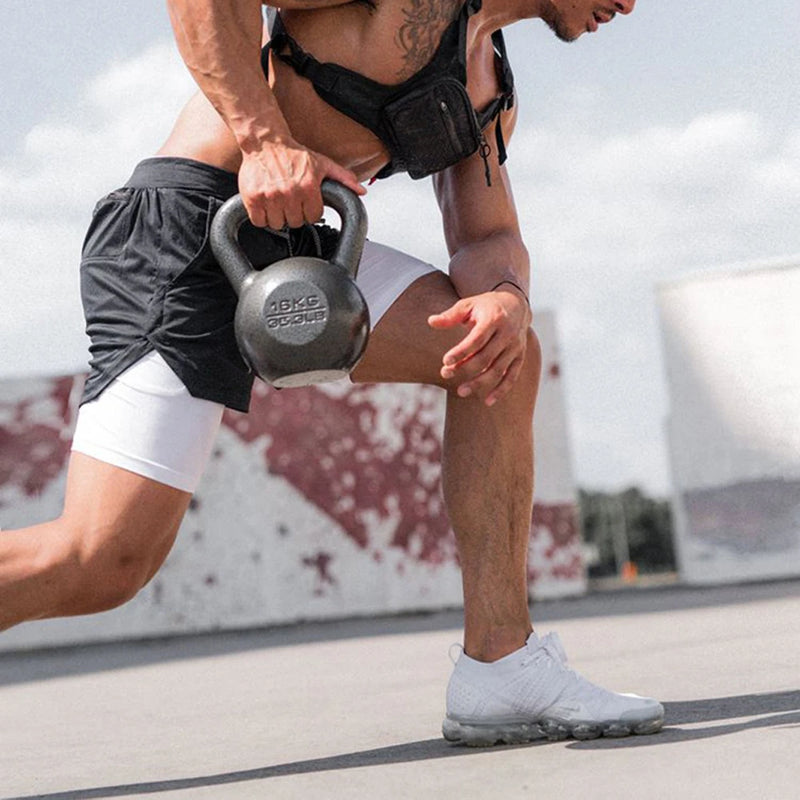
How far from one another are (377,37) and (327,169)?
28 cm

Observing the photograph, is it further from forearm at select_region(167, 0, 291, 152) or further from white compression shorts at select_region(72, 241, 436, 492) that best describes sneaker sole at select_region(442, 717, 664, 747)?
forearm at select_region(167, 0, 291, 152)

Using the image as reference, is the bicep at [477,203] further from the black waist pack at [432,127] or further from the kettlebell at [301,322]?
the kettlebell at [301,322]

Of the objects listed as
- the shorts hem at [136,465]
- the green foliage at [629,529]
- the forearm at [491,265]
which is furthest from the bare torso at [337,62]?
the green foliage at [629,529]

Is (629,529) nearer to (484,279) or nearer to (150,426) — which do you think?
(484,279)

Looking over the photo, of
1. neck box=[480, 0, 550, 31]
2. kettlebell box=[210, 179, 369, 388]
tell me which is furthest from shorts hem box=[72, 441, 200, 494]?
neck box=[480, 0, 550, 31]

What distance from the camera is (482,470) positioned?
7.72ft

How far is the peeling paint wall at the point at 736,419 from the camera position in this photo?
8469mm

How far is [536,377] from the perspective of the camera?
2.38 meters

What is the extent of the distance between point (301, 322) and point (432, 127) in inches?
20.7

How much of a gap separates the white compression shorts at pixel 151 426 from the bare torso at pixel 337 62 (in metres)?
0.40

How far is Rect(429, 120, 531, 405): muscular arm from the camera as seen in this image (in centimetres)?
203

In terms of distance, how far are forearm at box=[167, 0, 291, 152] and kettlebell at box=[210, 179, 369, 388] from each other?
23 centimetres

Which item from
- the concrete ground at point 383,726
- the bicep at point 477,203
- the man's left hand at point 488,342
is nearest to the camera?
the concrete ground at point 383,726

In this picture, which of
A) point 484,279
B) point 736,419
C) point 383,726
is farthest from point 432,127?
point 736,419
